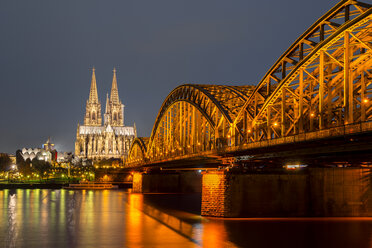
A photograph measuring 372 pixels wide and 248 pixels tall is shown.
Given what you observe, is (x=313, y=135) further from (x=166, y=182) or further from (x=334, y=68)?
(x=166, y=182)

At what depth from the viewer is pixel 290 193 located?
51000mm

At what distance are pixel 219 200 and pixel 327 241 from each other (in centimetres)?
1491

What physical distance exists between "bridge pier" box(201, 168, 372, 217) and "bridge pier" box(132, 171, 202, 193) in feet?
202

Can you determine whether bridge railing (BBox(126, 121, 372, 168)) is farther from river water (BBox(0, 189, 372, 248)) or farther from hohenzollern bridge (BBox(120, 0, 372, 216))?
river water (BBox(0, 189, 372, 248))

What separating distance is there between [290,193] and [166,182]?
65752 mm

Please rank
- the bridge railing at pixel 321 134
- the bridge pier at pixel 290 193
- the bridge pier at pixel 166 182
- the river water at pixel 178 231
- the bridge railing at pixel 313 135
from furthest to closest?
the bridge pier at pixel 166 182, the bridge pier at pixel 290 193, the river water at pixel 178 231, the bridge railing at pixel 313 135, the bridge railing at pixel 321 134

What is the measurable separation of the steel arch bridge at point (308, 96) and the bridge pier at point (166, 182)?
72.1ft

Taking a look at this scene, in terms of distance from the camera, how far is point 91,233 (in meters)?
40.1

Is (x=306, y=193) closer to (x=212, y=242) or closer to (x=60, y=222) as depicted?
(x=212, y=242)

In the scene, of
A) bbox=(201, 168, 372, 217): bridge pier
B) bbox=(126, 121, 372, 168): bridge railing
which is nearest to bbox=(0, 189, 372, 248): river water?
bbox=(201, 168, 372, 217): bridge pier

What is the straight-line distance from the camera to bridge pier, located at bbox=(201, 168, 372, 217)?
162 feet

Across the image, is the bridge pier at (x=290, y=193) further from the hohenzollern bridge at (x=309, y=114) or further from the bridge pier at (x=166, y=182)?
the bridge pier at (x=166, y=182)

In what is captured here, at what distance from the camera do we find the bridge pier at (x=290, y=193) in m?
49.4

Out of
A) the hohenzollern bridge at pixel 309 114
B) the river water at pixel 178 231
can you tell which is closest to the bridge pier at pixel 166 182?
the hohenzollern bridge at pixel 309 114
